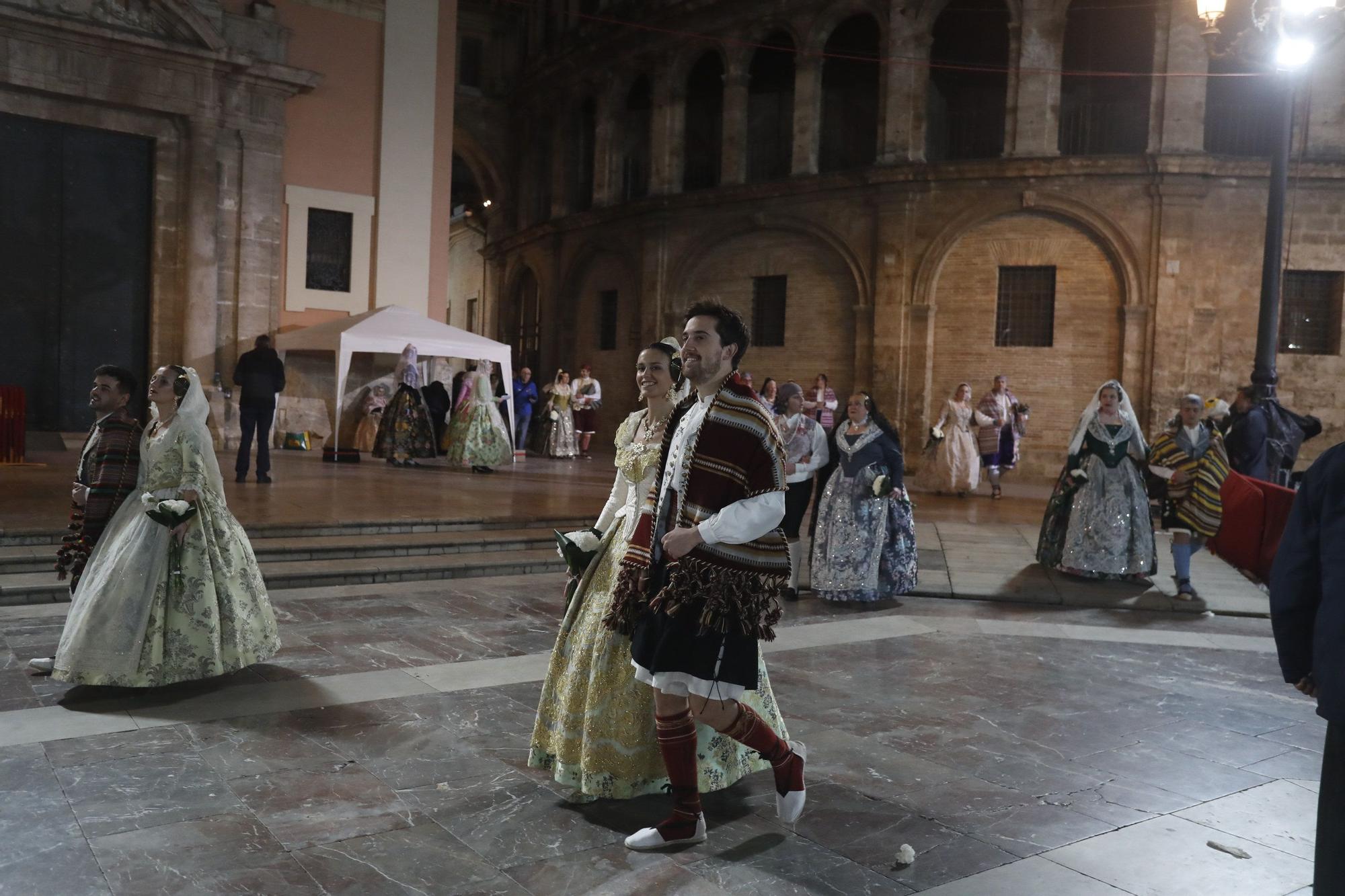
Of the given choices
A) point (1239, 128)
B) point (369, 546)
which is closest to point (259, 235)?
point (369, 546)

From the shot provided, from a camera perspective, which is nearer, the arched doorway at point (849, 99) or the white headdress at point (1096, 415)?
the white headdress at point (1096, 415)

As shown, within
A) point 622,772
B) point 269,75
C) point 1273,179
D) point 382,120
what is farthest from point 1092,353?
point 622,772

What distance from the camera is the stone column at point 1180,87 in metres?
19.3

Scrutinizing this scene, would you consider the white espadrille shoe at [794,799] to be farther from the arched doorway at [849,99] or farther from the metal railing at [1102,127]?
the arched doorway at [849,99]

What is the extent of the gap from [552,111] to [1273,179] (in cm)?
2106

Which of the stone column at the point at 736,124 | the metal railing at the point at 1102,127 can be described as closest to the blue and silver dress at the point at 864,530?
the metal railing at the point at 1102,127

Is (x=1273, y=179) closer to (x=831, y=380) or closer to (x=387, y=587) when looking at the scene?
(x=387, y=587)

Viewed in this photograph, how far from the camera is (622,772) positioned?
157 inches

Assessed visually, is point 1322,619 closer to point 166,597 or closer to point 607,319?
point 166,597

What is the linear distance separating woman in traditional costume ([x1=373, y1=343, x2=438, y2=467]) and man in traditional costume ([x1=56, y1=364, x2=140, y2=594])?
10.9 meters

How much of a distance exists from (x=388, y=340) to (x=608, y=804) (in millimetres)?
13169

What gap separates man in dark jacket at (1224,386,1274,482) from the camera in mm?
10242

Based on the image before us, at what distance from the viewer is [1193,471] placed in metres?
8.75

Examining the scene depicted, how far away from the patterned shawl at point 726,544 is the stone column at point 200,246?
15498 millimetres
